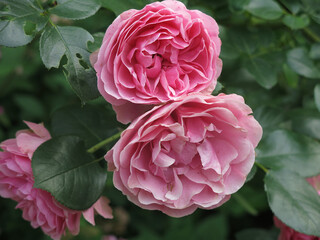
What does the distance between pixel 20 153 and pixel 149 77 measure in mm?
326

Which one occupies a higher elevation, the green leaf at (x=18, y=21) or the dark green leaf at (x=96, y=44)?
the green leaf at (x=18, y=21)

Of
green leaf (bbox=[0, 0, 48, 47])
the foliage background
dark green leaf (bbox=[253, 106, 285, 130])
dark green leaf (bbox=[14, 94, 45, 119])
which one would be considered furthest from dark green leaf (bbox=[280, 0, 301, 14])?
dark green leaf (bbox=[14, 94, 45, 119])

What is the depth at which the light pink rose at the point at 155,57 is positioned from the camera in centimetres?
66

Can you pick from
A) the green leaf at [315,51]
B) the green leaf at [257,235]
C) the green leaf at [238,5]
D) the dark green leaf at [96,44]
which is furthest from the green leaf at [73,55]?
the green leaf at [257,235]

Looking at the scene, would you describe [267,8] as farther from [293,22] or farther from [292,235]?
[292,235]

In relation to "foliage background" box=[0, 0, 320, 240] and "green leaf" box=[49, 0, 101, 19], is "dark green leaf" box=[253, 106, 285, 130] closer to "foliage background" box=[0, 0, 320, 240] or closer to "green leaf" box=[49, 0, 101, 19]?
"foliage background" box=[0, 0, 320, 240]

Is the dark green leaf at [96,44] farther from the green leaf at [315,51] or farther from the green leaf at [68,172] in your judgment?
the green leaf at [315,51]

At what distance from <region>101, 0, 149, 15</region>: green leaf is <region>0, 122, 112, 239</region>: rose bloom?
30cm

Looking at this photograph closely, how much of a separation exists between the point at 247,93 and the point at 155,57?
715 millimetres

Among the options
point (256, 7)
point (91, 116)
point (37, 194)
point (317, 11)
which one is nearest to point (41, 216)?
point (37, 194)

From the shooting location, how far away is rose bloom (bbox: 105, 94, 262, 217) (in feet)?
2.15

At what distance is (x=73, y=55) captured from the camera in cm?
72

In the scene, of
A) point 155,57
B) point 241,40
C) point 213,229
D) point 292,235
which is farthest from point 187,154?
point 213,229

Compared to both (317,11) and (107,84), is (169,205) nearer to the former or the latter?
(107,84)
